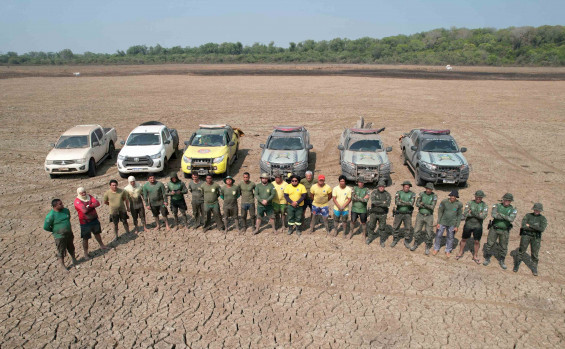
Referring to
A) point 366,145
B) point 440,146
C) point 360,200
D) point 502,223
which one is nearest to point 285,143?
point 366,145

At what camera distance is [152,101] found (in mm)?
30750

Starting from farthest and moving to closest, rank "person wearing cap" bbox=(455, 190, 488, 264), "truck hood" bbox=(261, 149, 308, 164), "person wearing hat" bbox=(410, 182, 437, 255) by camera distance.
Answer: "truck hood" bbox=(261, 149, 308, 164), "person wearing hat" bbox=(410, 182, 437, 255), "person wearing cap" bbox=(455, 190, 488, 264)

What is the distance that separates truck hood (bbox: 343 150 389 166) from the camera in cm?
1290

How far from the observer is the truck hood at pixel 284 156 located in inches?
514

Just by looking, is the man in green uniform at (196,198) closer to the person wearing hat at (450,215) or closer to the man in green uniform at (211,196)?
the man in green uniform at (211,196)

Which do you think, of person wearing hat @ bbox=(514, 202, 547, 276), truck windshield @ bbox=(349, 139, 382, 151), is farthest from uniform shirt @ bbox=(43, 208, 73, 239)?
person wearing hat @ bbox=(514, 202, 547, 276)

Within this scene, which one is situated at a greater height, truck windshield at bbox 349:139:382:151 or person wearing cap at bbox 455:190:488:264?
truck windshield at bbox 349:139:382:151

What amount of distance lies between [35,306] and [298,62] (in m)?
80.8

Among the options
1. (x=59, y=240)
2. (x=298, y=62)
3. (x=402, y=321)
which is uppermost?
(x=298, y=62)

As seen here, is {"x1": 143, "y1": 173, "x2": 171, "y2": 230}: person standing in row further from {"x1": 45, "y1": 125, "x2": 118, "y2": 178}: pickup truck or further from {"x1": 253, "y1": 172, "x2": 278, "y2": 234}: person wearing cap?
{"x1": 45, "y1": 125, "x2": 118, "y2": 178}: pickup truck

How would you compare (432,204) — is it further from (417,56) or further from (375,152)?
(417,56)

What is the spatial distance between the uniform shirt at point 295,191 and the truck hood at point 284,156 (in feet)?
11.5

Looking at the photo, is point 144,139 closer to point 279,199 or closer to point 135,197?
point 135,197

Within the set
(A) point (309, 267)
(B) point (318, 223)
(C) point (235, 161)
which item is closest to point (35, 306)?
(A) point (309, 267)
